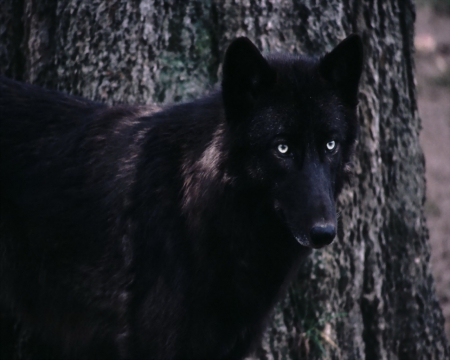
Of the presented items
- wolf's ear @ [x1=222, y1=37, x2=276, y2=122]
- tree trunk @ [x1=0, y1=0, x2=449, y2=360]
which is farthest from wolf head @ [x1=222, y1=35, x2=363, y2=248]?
tree trunk @ [x1=0, y1=0, x2=449, y2=360]

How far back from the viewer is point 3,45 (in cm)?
448

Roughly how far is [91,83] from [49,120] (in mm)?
588

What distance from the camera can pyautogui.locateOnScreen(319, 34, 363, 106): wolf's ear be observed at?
3189 mm

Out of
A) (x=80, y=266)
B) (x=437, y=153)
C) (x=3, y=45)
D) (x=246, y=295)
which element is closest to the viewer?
(x=246, y=295)

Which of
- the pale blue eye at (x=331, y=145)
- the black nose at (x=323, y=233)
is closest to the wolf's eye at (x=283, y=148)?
the pale blue eye at (x=331, y=145)

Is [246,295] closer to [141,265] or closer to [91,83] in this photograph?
[141,265]

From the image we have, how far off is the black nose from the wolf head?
1.8 inches

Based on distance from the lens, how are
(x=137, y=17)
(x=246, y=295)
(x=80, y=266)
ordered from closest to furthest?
(x=246, y=295)
(x=80, y=266)
(x=137, y=17)

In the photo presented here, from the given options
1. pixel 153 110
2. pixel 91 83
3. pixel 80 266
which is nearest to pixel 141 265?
pixel 80 266

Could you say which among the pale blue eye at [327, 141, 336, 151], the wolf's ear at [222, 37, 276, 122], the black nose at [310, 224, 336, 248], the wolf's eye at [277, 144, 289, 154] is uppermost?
the wolf's ear at [222, 37, 276, 122]

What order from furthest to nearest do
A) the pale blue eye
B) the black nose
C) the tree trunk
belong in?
the tree trunk
the pale blue eye
the black nose

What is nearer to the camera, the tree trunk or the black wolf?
the black wolf

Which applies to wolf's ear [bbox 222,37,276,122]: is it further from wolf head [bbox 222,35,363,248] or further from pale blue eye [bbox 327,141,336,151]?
pale blue eye [bbox 327,141,336,151]

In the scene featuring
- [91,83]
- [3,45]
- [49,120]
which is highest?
[3,45]
